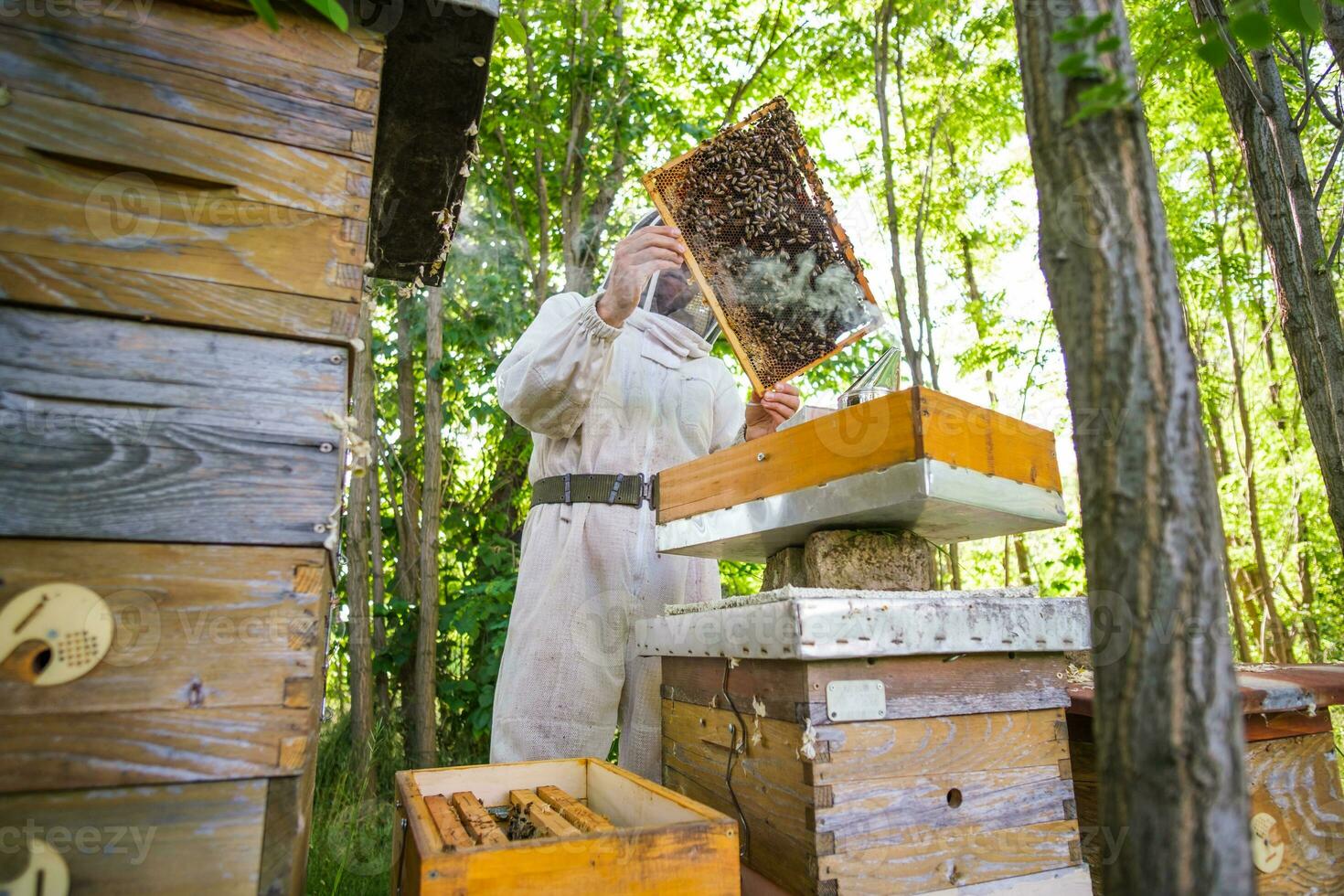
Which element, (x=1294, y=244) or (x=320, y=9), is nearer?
(x=320, y=9)

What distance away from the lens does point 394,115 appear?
5.65 feet

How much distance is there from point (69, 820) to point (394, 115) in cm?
139

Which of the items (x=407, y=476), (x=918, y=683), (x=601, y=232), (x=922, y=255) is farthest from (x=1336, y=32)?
(x=407, y=476)

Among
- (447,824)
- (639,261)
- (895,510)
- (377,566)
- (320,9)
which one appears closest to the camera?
(320,9)

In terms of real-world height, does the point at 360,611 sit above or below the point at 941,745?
above

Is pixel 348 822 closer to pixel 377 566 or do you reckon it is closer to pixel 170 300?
pixel 377 566

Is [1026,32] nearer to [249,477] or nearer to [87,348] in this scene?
[249,477]

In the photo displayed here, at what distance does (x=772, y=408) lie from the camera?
7.91 ft

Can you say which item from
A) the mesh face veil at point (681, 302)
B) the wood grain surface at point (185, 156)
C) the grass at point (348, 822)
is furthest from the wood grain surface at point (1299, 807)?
the grass at point (348, 822)

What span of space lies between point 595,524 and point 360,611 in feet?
8.79

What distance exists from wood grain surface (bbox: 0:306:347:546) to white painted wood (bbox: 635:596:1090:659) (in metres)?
0.77

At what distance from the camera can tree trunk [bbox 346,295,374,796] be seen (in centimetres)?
438

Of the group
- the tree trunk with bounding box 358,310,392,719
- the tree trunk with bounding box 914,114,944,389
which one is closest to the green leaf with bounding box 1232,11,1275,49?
the tree trunk with bounding box 358,310,392,719

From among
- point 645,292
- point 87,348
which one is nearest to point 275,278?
point 87,348
